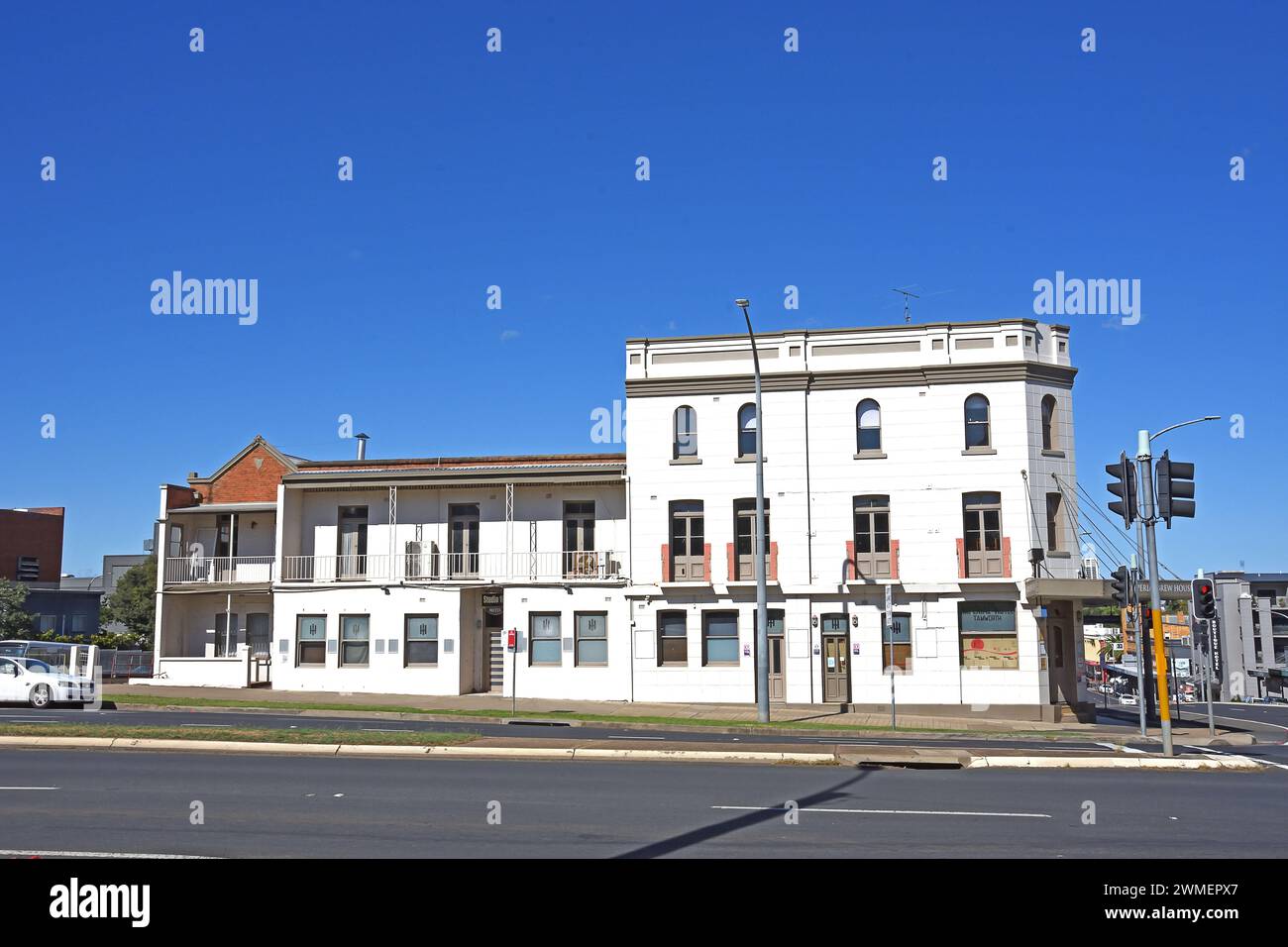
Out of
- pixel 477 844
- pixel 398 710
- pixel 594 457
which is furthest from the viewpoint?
pixel 594 457

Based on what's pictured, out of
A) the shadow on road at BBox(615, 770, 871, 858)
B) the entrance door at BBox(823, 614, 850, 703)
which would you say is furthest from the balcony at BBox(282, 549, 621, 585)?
the shadow on road at BBox(615, 770, 871, 858)

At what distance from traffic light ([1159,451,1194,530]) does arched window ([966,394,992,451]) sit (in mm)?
12555

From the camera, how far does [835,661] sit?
3247 cm

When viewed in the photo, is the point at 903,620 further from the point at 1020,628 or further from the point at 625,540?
the point at 625,540

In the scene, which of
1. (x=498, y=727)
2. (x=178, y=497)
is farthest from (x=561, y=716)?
(x=178, y=497)

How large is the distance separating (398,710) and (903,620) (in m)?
14.5

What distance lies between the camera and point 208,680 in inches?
1468

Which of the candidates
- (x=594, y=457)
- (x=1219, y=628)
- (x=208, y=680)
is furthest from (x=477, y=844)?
(x=1219, y=628)

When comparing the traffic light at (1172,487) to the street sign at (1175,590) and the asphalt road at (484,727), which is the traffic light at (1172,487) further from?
the street sign at (1175,590)

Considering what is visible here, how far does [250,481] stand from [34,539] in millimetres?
50546

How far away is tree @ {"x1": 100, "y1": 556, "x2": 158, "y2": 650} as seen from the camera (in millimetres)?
72900

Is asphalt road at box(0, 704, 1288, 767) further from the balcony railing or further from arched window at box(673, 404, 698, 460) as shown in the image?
arched window at box(673, 404, 698, 460)

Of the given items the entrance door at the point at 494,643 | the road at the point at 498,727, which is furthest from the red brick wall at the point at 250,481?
the road at the point at 498,727

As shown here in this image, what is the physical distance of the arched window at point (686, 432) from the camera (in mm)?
34062
